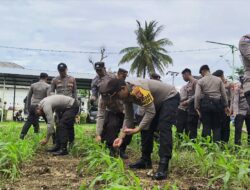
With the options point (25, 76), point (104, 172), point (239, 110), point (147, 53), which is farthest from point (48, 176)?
point (147, 53)

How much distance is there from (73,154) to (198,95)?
7.73ft

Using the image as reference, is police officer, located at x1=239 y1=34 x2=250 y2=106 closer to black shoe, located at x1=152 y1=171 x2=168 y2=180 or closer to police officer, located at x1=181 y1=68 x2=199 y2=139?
black shoe, located at x1=152 y1=171 x2=168 y2=180

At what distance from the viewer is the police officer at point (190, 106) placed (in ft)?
27.2

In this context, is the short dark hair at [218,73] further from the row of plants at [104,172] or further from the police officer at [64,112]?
the row of plants at [104,172]

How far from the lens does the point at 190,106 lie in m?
8.35

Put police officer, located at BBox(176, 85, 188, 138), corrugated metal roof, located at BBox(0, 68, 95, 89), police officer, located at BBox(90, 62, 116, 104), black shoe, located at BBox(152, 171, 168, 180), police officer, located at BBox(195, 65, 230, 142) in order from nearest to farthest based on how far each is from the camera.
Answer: black shoe, located at BBox(152, 171, 168, 180)
police officer, located at BBox(195, 65, 230, 142)
police officer, located at BBox(90, 62, 116, 104)
police officer, located at BBox(176, 85, 188, 138)
corrugated metal roof, located at BBox(0, 68, 95, 89)

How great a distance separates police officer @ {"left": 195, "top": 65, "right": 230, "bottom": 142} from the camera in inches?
280

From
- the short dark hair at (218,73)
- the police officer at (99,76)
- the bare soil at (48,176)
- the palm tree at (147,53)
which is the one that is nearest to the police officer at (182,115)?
the short dark hair at (218,73)

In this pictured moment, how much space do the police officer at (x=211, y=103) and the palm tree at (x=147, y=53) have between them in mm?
39373

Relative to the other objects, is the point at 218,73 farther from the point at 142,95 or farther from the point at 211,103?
the point at 142,95

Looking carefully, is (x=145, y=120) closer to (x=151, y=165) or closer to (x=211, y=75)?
(x=151, y=165)

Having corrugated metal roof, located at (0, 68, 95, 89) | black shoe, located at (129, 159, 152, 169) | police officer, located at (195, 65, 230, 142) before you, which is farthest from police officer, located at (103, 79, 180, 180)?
corrugated metal roof, located at (0, 68, 95, 89)

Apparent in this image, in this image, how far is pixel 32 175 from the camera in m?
4.75

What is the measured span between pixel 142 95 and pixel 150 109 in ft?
0.69
